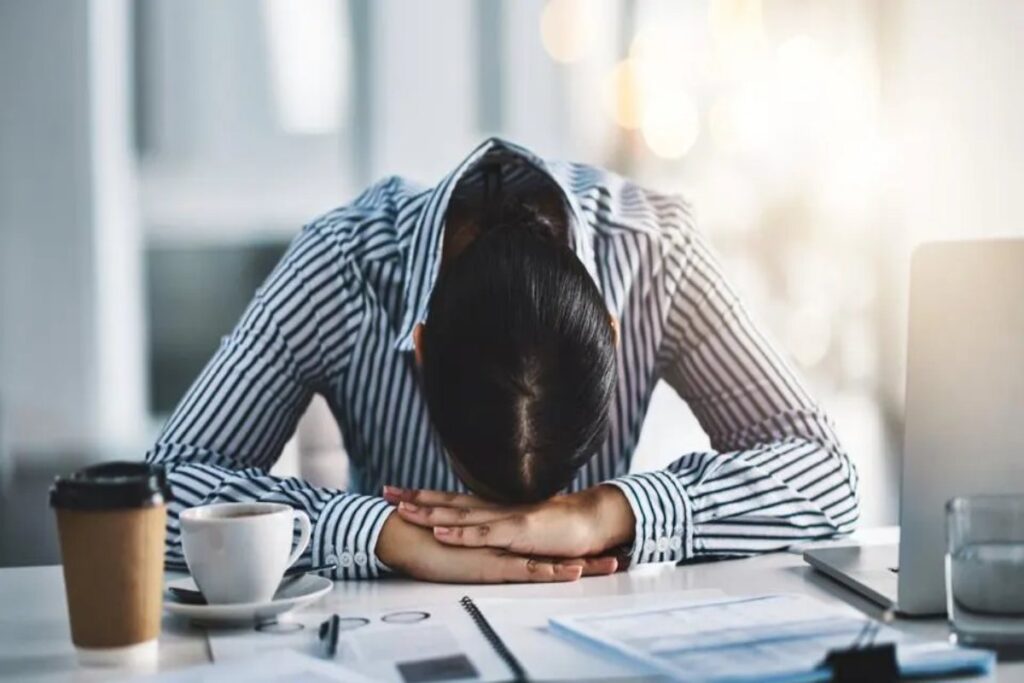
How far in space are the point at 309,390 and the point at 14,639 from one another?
2.31ft

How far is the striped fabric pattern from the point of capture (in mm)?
1498

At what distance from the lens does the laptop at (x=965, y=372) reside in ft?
3.09

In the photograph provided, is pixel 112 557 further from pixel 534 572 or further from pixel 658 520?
pixel 658 520

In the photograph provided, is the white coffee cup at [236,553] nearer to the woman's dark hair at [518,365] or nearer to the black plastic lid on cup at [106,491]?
the black plastic lid on cup at [106,491]

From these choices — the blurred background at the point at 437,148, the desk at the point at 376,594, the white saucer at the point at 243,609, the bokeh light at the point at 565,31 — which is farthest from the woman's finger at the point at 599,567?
the bokeh light at the point at 565,31

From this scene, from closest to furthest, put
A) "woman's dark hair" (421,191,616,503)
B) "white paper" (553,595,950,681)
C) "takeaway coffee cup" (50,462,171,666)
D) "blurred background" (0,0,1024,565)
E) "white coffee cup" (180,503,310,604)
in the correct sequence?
"white paper" (553,595,950,681), "takeaway coffee cup" (50,462,171,666), "white coffee cup" (180,503,310,604), "woman's dark hair" (421,191,616,503), "blurred background" (0,0,1024,565)

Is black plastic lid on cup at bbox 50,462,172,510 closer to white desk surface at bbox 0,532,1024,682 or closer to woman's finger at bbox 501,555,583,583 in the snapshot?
white desk surface at bbox 0,532,1024,682

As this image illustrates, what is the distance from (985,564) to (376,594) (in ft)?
1.68

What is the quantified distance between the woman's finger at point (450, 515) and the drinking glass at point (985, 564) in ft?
1.46

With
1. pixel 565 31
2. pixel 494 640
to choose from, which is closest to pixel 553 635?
pixel 494 640

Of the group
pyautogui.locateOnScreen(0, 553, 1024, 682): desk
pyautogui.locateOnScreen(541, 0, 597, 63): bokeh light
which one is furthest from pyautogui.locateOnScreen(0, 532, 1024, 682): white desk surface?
pyautogui.locateOnScreen(541, 0, 597, 63): bokeh light

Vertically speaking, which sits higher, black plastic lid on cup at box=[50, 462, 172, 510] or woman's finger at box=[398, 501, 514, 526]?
black plastic lid on cup at box=[50, 462, 172, 510]

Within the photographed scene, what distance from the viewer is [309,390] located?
167 cm

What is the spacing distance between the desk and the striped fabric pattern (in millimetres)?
190
